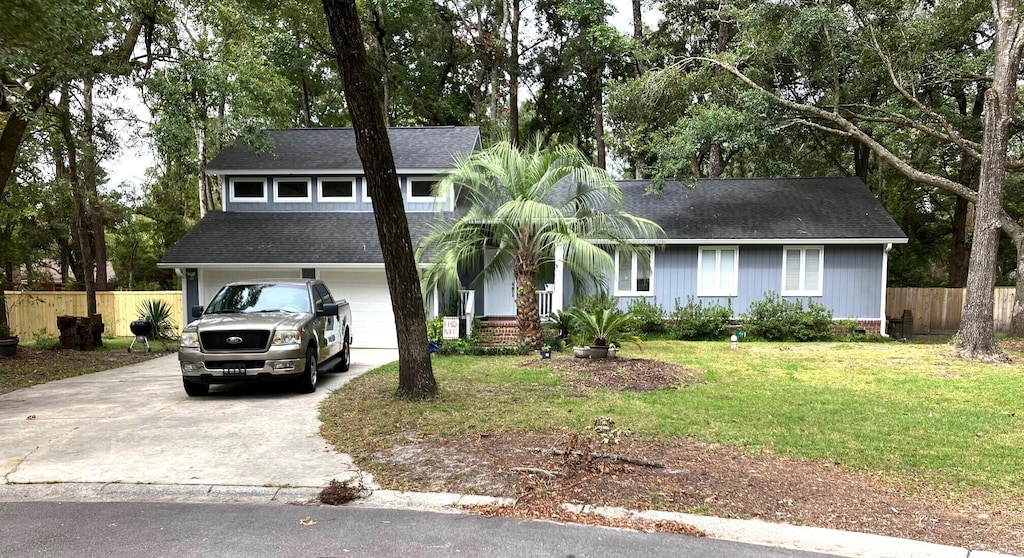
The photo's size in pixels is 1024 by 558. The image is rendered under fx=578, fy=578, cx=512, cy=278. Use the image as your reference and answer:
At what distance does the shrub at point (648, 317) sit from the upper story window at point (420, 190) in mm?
6794

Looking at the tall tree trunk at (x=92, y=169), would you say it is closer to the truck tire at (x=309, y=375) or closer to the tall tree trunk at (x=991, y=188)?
the truck tire at (x=309, y=375)

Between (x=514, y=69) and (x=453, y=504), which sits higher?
(x=514, y=69)

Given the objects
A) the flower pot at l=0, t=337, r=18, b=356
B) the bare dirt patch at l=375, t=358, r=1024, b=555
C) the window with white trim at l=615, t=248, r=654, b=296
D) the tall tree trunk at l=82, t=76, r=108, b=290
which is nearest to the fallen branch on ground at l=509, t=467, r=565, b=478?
the bare dirt patch at l=375, t=358, r=1024, b=555

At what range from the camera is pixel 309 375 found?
8969 millimetres

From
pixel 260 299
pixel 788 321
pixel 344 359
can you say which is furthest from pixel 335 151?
pixel 788 321

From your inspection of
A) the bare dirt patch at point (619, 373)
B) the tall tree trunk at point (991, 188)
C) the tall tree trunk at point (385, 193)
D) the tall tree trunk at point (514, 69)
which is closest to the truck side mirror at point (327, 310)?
the tall tree trunk at point (385, 193)

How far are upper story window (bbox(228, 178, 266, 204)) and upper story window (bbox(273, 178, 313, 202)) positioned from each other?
15.9 inches

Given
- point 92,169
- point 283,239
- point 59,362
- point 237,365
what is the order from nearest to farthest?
point 237,365 → point 59,362 → point 92,169 → point 283,239

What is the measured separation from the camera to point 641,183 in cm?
2009

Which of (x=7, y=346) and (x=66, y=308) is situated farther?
(x=66, y=308)

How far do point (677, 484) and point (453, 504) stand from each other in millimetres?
1847

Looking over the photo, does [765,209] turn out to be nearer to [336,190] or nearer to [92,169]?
[336,190]

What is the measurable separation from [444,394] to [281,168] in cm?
1178

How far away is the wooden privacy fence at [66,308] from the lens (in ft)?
63.8
